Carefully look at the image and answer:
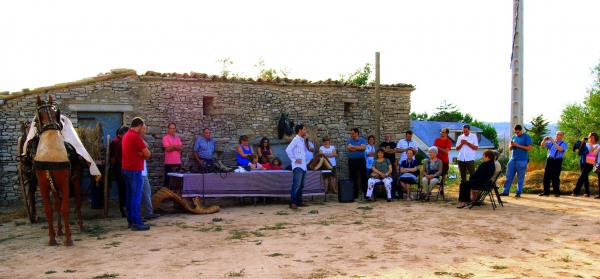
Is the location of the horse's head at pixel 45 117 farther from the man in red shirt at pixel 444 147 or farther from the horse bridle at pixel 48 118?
the man in red shirt at pixel 444 147

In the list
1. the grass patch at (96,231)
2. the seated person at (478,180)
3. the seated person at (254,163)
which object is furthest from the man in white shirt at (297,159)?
the grass patch at (96,231)

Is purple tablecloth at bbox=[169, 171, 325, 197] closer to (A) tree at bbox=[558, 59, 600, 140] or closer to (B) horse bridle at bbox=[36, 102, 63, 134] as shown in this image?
(B) horse bridle at bbox=[36, 102, 63, 134]

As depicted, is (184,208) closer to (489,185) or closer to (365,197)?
(365,197)

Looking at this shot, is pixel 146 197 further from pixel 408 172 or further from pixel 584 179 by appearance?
pixel 584 179

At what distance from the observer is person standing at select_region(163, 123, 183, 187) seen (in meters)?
10.3

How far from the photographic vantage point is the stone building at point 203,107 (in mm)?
10109

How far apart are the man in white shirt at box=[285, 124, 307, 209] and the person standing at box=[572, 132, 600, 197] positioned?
6347mm

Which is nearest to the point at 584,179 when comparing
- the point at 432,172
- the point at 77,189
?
the point at 432,172

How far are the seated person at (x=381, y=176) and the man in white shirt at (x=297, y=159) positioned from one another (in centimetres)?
171

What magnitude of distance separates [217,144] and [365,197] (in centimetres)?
364

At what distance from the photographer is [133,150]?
7.73 meters

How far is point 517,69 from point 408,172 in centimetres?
609

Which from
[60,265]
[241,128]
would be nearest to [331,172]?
[241,128]

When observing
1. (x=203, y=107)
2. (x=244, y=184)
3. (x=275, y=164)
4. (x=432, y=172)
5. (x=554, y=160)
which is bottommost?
(x=244, y=184)
